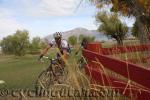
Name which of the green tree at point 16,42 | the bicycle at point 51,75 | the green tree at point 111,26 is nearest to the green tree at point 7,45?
the green tree at point 16,42

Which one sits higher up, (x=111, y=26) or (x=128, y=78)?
(x=111, y=26)

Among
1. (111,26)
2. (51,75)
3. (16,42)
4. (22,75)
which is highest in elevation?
(111,26)

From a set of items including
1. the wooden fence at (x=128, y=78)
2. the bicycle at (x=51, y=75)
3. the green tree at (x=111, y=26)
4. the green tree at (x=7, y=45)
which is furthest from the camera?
the green tree at (x=7, y=45)

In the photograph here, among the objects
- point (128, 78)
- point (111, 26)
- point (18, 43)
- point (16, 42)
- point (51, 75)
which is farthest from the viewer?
point (16, 42)

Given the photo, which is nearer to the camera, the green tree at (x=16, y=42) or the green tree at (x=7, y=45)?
the green tree at (x=16, y=42)

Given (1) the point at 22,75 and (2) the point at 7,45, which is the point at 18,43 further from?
(1) the point at 22,75

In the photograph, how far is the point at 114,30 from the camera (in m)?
106

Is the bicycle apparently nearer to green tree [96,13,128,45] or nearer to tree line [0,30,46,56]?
green tree [96,13,128,45]

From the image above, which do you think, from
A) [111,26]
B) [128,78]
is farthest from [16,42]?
[128,78]

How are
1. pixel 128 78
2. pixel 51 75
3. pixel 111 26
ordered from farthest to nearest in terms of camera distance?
pixel 111 26 → pixel 51 75 → pixel 128 78

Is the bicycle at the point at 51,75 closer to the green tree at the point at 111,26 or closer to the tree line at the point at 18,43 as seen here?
the green tree at the point at 111,26

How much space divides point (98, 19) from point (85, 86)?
4059 inches

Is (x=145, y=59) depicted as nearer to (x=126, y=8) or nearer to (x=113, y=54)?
(x=113, y=54)

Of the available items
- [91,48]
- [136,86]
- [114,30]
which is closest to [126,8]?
[91,48]
